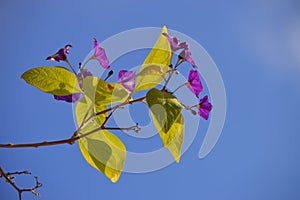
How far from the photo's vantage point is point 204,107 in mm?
304

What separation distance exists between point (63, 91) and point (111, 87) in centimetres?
4

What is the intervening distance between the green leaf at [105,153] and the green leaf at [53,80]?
0.15 feet

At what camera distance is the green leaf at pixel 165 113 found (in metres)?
0.25

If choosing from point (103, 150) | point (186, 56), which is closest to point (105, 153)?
point (103, 150)

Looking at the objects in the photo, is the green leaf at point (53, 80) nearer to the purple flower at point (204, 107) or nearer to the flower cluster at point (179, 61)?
the flower cluster at point (179, 61)

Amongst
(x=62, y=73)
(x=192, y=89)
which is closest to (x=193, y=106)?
(x=192, y=89)

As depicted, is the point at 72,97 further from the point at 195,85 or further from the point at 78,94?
the point at 195,85

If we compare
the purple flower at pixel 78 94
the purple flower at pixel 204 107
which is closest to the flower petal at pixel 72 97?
the purple flower at pixel 78 94

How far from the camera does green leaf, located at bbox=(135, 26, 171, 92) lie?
30cm

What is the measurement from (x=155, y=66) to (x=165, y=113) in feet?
0.20

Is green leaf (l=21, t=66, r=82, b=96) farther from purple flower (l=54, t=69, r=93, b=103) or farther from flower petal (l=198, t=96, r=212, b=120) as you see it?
flower petal (l=198, t=96, r=212, b=120)

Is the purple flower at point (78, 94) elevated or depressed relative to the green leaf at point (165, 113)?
elevated

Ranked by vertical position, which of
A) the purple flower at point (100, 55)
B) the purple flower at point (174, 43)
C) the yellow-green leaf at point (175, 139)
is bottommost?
the yellow-green leaf at point (175, 139)

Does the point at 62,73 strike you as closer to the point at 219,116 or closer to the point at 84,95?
the point at 84,95
